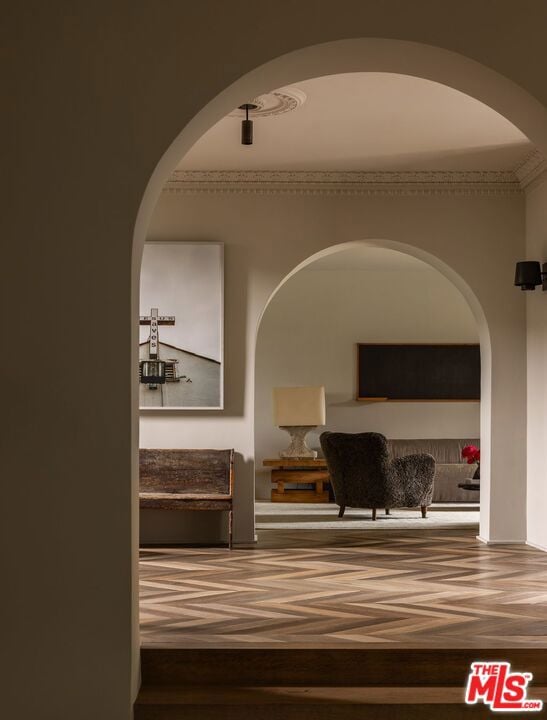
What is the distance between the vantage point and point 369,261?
12.5m

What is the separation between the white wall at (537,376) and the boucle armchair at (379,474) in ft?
6.67

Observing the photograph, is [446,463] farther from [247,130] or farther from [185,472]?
[247,130]

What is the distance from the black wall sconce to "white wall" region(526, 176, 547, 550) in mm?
160

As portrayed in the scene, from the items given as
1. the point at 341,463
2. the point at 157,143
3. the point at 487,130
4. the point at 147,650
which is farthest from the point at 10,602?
the point at 341,463

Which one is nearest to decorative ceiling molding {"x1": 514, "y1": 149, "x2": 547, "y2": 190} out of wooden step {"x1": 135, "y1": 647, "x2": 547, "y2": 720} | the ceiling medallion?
the ceiling medallion

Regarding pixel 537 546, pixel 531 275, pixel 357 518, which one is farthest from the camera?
pixel 357 518

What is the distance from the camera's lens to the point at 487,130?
264 inches

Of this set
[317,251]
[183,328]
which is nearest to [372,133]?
[317,251]

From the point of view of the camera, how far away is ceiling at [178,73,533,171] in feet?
19.4

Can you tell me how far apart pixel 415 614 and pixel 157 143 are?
2814 mm

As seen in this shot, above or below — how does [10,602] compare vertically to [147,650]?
above

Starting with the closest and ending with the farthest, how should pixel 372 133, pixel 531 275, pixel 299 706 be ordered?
pixel 299 706, pixel 372 133, pixel 531 275

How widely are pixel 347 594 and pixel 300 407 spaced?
6.49 metres

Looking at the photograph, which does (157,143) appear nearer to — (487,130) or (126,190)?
(126,190)
